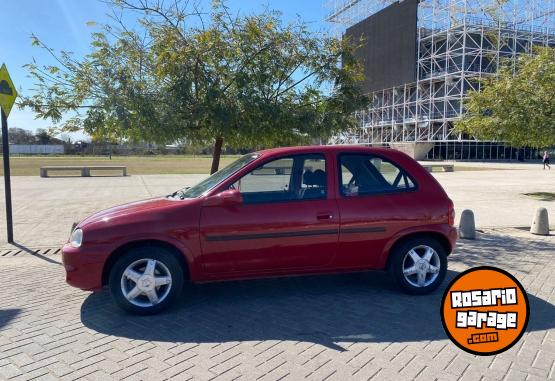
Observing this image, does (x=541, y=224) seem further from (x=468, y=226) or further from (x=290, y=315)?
(x=290, y=315)

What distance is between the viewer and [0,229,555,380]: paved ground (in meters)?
3.08

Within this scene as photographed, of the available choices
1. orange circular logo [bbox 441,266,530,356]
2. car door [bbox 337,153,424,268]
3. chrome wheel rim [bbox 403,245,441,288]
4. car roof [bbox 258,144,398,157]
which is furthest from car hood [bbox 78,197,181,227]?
orange circular logo [bbox 441,266,530,356]

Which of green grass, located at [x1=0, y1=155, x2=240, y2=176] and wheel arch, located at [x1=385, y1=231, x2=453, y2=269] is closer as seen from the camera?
wheel arch, located at [x1=385, y1=231, x2=453, y2=269]

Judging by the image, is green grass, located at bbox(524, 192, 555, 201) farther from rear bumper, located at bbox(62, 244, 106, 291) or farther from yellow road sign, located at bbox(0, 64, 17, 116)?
yellow road sign, located at bbox(0, 64, 17, 116)

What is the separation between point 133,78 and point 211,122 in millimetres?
1407

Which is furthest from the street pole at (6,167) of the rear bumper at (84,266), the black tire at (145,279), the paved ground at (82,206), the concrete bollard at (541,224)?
the concrete bollard at (541,224)

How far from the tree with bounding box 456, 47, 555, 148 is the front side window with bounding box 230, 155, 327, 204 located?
11.9 m

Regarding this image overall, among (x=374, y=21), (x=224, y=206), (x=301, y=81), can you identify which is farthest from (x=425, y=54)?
(x=224, y=206)

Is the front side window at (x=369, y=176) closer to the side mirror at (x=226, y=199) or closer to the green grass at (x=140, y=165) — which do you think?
the side mirror at (x=226, y=199)

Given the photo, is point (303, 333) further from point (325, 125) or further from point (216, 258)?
point (325, 125)

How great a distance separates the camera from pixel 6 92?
6.66m

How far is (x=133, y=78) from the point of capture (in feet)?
20.9

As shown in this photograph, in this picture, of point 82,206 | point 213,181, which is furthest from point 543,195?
point 82,206

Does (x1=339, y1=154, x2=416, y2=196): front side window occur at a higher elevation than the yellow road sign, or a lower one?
lower
